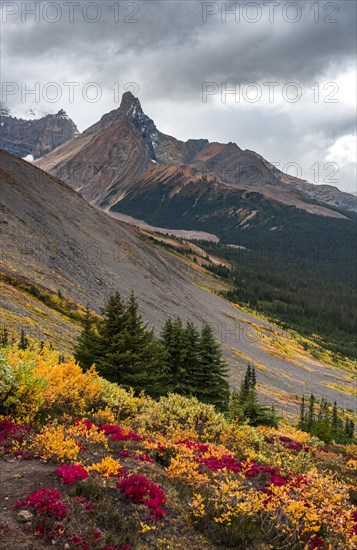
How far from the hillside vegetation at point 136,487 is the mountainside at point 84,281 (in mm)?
21025

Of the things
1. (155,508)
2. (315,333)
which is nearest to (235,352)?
(155,508)

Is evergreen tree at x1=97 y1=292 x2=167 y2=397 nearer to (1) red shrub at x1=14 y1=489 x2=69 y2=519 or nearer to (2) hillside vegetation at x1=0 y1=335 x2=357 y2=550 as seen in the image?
(2) hillside vegetation at x1=0 y1=335 x2=357 y2=550

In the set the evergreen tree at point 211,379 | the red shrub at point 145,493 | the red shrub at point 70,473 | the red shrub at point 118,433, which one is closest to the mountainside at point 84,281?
the evergreen tree at point 211,379

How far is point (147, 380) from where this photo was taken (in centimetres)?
2288

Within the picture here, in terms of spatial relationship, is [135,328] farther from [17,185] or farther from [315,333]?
[315,333]

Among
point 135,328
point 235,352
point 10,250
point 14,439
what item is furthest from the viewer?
point 235,352

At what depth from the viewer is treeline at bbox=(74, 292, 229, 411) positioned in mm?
22516

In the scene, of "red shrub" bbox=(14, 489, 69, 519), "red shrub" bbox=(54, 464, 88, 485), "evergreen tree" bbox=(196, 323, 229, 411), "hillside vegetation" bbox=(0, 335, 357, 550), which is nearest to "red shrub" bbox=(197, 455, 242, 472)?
"hillside vegetation" bbox=(0, 335, 357, 550)

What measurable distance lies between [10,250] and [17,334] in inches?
1071

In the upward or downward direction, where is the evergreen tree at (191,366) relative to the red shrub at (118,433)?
downward

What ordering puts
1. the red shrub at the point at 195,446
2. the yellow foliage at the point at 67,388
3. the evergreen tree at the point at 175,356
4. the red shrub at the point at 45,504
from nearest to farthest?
the red shrub at the point at 45,504 < the red shrub at the point at 195,446 < the yellow foliage at the point at 67,388 < the evergreen tree at the point at 175,356

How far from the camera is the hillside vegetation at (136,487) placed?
289 inches

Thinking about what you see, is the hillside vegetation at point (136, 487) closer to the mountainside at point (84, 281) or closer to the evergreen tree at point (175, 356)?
the evergreen tree at point (175, 356)

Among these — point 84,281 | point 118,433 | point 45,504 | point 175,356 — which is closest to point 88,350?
point 175,356
